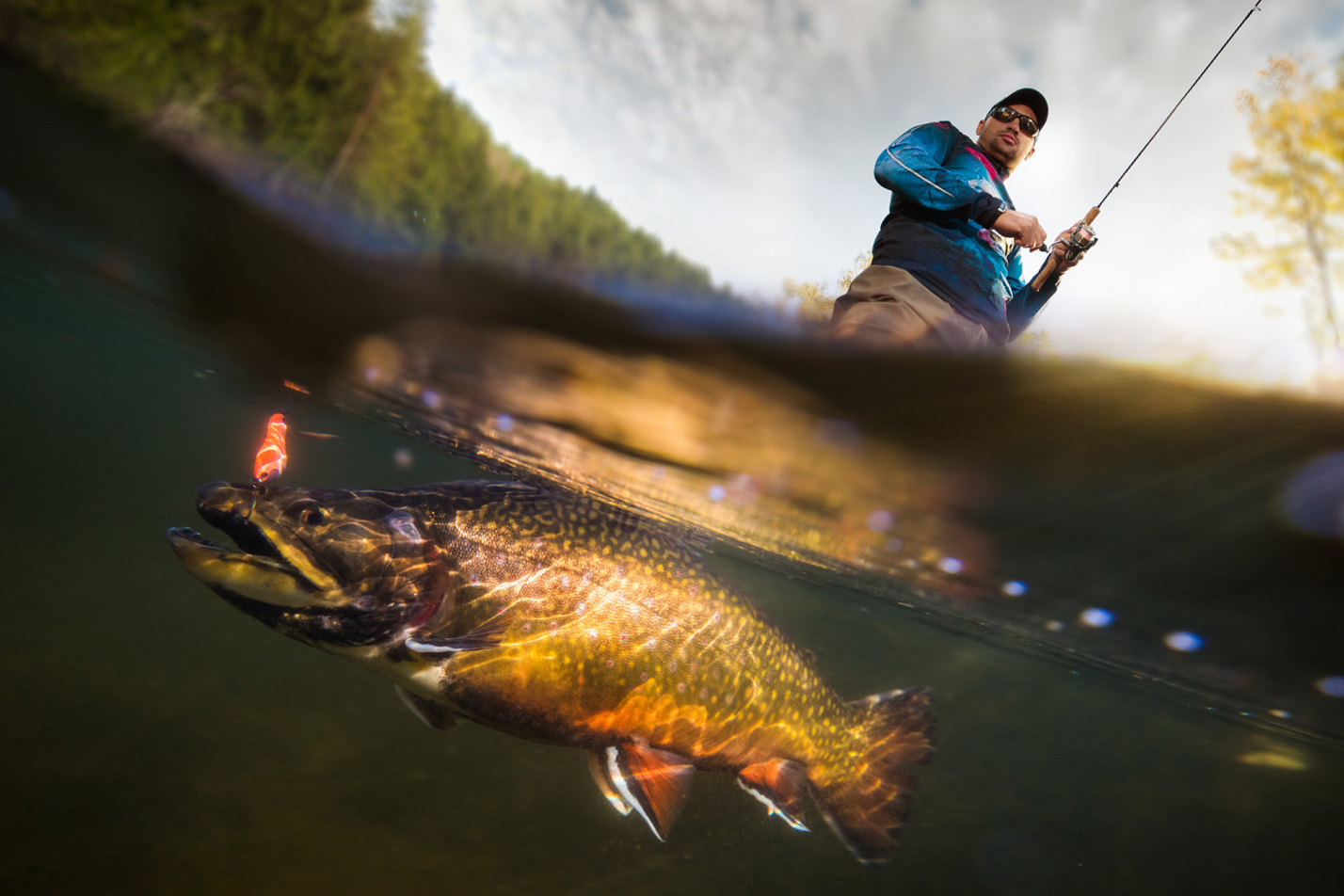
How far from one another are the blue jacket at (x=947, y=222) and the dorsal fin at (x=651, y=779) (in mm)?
2881

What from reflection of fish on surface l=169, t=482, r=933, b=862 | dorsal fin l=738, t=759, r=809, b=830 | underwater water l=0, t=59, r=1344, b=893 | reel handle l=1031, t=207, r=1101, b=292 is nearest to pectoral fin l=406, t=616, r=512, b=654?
reflection of fish on surface l=169, t=482, r=933, b=862

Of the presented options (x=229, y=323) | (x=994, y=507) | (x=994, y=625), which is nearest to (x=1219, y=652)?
(x=994, y=625)

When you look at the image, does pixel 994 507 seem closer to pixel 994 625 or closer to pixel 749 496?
pixel 749 496

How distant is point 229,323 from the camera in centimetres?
541

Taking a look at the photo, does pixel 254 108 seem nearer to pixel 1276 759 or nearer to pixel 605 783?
pixel 605 783

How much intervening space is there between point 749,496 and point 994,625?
702 centimetres

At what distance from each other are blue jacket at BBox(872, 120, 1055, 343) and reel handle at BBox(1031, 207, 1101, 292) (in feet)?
2.59

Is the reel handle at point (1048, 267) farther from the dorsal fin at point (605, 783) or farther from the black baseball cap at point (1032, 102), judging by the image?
the dorsal fin at point (605, 783)

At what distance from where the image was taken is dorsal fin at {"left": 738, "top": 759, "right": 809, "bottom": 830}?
3441 mm

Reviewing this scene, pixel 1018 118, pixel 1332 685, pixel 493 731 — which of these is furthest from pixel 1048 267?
pixel 493 731

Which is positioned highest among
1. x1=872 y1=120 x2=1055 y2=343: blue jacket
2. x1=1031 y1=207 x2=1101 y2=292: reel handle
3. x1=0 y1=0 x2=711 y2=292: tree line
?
x1=1031 y1=207 x2=1101 y2=292: reel handle

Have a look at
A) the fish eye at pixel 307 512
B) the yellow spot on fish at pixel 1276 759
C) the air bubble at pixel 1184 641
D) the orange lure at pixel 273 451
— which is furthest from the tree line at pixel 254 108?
the yellow spot on fish at pixel 1276 759

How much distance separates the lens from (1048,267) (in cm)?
354

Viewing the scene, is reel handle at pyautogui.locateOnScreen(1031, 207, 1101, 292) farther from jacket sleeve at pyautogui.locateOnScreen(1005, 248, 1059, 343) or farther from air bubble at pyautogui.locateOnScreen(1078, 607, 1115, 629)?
air bubble at pyautogui.locateOnScreen(1078, 607, 1115, 629)
